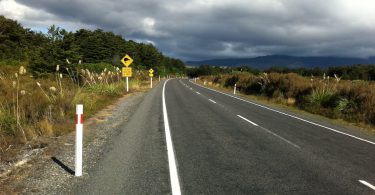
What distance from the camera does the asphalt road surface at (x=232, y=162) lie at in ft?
19.4

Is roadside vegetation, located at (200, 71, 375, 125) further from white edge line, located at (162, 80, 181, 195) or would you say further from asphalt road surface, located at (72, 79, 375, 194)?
white edge line, located at (162, 80, 181, 195)

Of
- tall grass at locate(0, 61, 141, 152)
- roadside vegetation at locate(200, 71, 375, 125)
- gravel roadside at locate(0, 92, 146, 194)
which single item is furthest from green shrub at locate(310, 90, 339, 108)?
gravel roadside at locate(0, 92, 146, 194)

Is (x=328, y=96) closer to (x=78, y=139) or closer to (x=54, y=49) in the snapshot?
(x=78, y=139)

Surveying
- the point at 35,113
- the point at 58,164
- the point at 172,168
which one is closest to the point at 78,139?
the point at 58,164

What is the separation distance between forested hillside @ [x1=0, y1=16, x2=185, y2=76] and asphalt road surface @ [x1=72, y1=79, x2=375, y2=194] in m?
8.13

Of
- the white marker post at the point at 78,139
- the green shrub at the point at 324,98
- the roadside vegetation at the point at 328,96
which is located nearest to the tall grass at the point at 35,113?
the white marker post at the point at 78,139

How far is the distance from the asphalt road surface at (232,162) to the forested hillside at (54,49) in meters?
8.13

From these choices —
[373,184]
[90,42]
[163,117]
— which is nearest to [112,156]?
[373,184]

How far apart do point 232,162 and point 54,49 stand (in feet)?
91.2

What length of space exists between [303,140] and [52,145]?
678 centimetres

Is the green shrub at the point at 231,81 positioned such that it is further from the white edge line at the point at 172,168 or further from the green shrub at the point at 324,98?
the white edge line at the point at 172,168

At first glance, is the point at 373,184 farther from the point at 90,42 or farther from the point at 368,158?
the point at 90,42

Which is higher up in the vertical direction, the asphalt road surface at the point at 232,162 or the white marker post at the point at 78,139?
the white marker post at the point at 78,139

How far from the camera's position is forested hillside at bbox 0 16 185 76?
31484 millimetres
